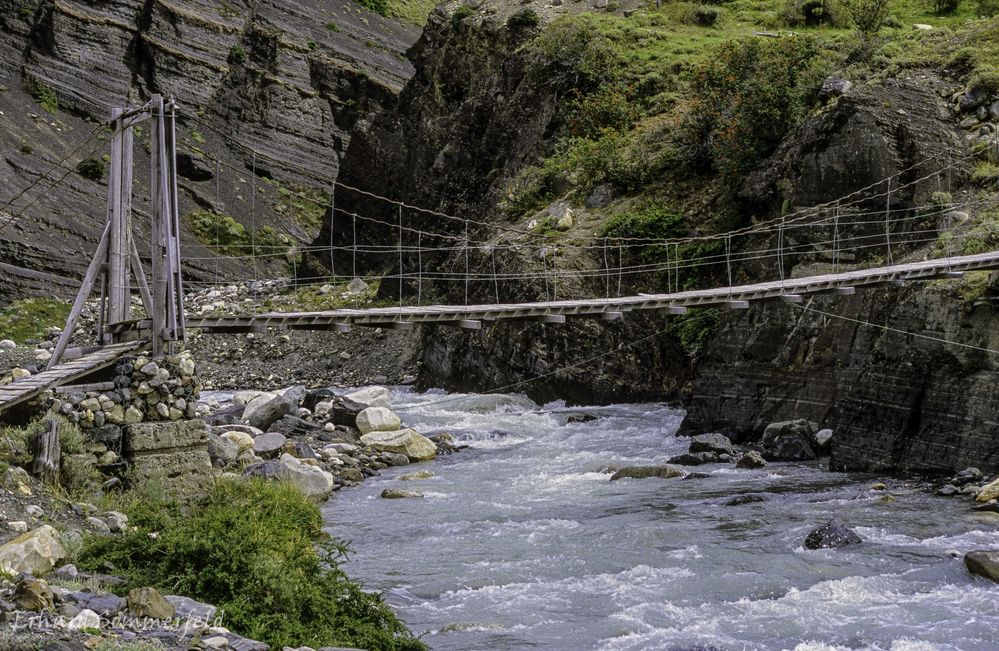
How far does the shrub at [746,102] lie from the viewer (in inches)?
797

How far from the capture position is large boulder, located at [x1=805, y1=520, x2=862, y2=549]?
9.55 m

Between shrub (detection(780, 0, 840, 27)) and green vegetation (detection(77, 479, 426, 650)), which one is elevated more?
shrub (detection(780, 0, 840, 27))

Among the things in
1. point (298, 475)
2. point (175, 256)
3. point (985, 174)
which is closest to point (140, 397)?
point (175, 256)

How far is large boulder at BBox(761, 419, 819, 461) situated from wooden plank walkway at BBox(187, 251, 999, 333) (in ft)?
6.05

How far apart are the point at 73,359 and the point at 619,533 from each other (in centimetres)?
576

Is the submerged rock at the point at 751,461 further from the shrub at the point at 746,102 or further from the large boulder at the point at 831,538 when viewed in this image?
the shrub at the point at 746,102

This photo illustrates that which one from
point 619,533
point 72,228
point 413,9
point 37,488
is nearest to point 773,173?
point 619,533

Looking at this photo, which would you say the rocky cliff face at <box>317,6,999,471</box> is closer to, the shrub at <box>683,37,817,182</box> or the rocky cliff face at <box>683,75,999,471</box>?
the rocky cliff face at <box>683,75,999,471</box>

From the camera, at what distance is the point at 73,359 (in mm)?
10734

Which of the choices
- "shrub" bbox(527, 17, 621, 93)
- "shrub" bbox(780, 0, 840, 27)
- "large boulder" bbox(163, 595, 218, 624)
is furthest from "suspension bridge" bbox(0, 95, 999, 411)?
"shrub" bbox(780, 0, 840, 27)

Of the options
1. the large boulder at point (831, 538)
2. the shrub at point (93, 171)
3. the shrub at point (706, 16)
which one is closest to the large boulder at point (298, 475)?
the large boulder at point (831, 538)

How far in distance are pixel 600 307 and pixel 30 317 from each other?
25128 mm

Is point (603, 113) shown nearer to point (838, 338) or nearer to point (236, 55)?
point (838, 338)

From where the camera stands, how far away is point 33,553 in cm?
719
